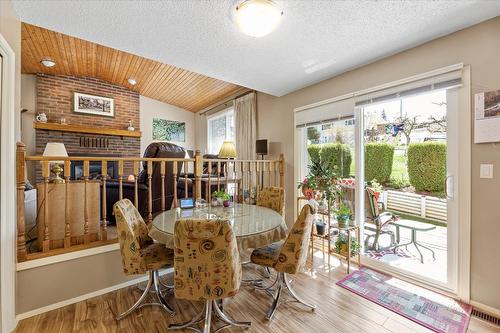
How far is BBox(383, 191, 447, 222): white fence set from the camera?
2.29 meters

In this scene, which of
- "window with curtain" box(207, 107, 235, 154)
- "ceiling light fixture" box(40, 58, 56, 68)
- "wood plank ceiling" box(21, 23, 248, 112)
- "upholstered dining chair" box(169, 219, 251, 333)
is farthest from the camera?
"window with curtain" box(207, 107, 235, 154)

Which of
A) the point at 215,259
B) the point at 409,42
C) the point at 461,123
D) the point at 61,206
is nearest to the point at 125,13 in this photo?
the point at 61,206

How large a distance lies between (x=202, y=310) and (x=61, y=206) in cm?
159

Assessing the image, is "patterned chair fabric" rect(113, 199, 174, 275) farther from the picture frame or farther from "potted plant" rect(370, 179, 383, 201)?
the picture frame

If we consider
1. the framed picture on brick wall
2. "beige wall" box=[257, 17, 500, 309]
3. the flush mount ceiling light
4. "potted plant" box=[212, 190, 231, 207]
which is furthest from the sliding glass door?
the framed picture on brick wall

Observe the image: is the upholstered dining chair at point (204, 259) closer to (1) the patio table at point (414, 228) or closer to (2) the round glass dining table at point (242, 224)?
(2) the round glass dining table at point (242, 224)

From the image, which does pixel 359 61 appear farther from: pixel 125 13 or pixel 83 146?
pixel 83 146

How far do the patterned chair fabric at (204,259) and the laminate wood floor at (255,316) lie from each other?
56 centimetres

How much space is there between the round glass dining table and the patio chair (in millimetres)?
1377

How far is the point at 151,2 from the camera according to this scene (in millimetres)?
1717

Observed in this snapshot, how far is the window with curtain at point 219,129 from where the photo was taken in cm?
584

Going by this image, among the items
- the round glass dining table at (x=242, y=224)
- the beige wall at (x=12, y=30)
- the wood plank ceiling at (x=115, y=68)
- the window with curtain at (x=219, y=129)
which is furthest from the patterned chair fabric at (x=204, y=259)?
the window with curtain at (x=219, y=129)

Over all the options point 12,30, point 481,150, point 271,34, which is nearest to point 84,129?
point 12,30

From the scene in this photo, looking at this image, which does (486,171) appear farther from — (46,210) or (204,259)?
(46,210)
